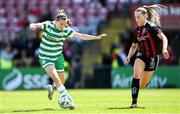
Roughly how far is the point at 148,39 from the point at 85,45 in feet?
56.9

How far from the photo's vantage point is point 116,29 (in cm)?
3438

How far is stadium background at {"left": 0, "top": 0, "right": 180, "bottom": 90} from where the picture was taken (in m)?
30.3

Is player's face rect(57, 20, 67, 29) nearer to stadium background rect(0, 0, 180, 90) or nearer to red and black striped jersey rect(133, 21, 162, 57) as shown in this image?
red and black striped jersey rect(133, 21, 162, 57)

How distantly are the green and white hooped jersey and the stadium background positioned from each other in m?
14.4

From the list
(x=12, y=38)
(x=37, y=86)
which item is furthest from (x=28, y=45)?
(x=37, y=86)

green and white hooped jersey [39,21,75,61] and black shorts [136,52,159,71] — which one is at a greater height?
green and white hooped jersey [39,21,75,61]

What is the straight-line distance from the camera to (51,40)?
1580cm

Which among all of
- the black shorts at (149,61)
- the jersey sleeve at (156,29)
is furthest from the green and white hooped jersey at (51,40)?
the jersey sleeve at (156,29)

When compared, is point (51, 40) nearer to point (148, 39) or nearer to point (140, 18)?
point (140, 18)

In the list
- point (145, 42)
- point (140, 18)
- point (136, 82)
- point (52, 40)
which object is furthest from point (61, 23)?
point (136, 82)

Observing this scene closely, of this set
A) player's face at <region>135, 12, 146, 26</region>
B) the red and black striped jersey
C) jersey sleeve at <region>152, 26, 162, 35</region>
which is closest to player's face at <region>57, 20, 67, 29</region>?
player's face at <region>135, 12, 146, 26</region>

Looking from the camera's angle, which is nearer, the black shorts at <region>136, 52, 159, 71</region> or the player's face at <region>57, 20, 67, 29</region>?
the player's face at <region>57, 20, 67, 29</region>

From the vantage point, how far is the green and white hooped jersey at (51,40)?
15695 millimetres

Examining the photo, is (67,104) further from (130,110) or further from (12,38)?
(12,38)
